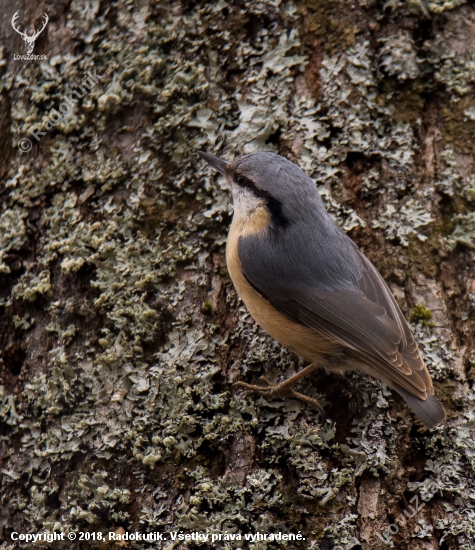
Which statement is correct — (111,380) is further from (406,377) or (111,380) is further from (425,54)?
(425,54)

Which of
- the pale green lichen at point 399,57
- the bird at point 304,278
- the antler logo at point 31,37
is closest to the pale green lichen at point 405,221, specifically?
the bird at point 304,278

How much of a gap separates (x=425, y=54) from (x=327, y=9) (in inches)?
20.6

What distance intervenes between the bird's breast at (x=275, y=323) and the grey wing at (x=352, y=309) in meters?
0.03

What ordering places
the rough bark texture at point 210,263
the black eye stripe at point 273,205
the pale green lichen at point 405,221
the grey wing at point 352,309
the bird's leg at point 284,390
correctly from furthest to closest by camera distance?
1. the black eye stripe at point 273,205
2. the pale green lichen at point 405,221
3. the grey wing at point 352,309
4. the bird's leg at point 284,390
5. the rough bark texture at point 210,263

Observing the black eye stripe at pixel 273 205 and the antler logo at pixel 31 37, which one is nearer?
the black eye stripe at pixel 273 205

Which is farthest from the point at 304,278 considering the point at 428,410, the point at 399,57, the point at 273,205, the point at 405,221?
the point at 399,57

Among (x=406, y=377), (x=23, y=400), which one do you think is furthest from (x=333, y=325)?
(x=23, y=400)

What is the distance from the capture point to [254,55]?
2840mm

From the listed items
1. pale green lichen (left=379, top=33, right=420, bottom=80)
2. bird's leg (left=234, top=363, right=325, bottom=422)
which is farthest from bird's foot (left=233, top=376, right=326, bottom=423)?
pale green lichen (left=379, top=33, right=420, bottom=80)

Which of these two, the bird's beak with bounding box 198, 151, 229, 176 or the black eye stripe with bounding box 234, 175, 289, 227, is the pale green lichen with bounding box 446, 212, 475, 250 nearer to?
the black eye stripe with bounding box 234, 175, 289, 227

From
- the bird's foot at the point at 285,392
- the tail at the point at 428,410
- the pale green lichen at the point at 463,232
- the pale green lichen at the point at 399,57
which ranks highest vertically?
the pale green lichen at the point at 399,57

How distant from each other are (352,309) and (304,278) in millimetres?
253

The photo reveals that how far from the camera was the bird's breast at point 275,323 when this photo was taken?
8.11 ft

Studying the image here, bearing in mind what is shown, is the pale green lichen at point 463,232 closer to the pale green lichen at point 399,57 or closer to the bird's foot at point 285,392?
the pale green lichen at point 399,57
